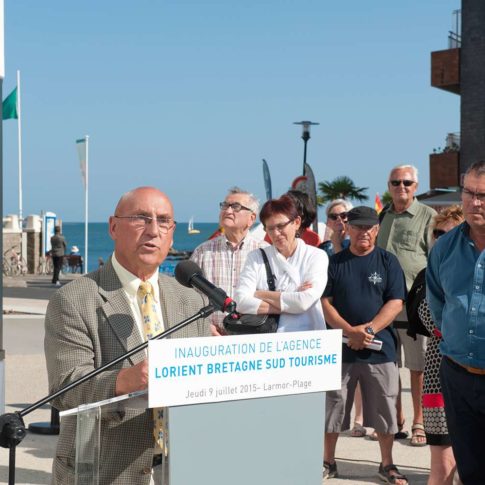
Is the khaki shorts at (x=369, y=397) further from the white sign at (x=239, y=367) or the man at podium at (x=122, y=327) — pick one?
the white sign at (x=239, y=367)

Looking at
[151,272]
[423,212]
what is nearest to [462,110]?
[423,212]

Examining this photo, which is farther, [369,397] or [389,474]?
[369,397]

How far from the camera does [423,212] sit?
7.81 meters

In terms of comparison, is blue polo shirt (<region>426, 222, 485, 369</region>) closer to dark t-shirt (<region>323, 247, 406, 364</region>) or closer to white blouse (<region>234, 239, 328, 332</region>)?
white blouse (<region>234, 239, 328, 332</region>)

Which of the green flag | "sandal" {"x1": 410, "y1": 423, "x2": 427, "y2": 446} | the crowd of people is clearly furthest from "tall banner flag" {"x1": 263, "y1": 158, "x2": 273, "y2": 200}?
the green flag

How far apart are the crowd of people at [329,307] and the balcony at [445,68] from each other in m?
24.5

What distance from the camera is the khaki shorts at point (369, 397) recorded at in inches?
257

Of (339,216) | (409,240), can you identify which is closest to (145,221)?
(409,240)

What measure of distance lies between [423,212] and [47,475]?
376cm

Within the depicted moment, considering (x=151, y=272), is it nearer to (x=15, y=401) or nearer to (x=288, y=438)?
(x=288, y=438)

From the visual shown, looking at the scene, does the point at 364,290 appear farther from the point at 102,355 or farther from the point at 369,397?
the point at 102,355

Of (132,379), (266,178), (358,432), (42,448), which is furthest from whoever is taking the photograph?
(266,178)

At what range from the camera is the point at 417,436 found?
752cm

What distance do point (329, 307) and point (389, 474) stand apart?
49.5 inches
